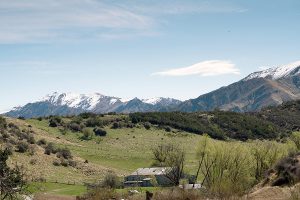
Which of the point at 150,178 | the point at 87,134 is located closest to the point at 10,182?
the point at 150,178

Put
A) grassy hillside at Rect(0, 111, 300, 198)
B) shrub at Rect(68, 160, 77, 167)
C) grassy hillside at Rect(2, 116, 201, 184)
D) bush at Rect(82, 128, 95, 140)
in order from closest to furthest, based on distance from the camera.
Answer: grassy hillside at Rect(0, 111, 300, 198) < grassy hillside at Rect(2, 116, 201, 184) < shrub at Rect(68, 160, 77, 167) < bush at Rect(82, 128, 95, 140)

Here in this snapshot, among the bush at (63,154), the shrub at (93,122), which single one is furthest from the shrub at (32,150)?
the shrub at (93,122)

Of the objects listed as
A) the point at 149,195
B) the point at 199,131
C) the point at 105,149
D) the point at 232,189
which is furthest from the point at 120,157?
the point at 232,189

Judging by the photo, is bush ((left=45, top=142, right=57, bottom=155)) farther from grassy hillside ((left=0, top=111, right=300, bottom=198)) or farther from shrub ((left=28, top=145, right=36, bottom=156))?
shrub ((left=28, top=145, right=36, bottom=156))

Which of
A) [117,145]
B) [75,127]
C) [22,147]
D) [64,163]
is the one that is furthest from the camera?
[75,127]

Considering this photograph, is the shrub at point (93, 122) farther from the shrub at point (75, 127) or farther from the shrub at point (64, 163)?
the shrub at point (64, 163)

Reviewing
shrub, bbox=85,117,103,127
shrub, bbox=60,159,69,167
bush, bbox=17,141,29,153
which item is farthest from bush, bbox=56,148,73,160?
shrub, bbox=85,117,103,127

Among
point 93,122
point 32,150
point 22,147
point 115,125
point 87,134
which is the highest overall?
point 93,122

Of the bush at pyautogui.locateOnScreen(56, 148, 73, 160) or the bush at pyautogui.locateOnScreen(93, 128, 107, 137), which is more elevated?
the bush at pyautogui.locateOnScreen(93, 128, 107, 137)

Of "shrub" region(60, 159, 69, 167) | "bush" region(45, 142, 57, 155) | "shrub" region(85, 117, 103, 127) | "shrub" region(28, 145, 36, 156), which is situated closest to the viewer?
"shrub" region(28, 145, 36, 156)

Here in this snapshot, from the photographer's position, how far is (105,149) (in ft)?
→ 383

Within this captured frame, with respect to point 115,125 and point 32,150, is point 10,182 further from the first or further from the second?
point 115,125

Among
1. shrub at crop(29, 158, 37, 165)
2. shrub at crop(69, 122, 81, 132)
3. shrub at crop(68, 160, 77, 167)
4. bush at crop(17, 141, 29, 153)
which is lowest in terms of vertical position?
shrub at crop(68, 160, 77, 167)

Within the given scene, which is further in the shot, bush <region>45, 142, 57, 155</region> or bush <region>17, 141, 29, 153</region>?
bush <region>45, 142, 57, 155</region>
